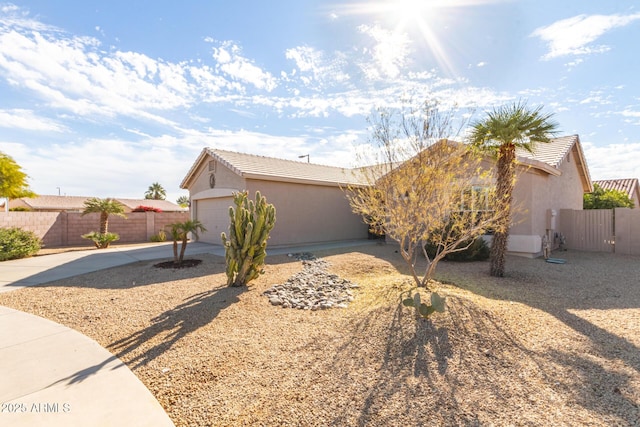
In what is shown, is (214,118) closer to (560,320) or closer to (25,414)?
(25,414)

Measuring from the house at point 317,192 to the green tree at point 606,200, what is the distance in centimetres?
165

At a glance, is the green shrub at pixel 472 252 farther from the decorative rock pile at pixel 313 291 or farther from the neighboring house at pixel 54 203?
the neighboring house at pixel 54 203

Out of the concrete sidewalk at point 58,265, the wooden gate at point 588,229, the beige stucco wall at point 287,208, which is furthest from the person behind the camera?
the beige stucco wall at point 287,208

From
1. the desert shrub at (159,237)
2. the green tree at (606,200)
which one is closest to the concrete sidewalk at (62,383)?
the desert shrub at (159,237)

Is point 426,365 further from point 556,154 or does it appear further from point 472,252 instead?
point 556,154

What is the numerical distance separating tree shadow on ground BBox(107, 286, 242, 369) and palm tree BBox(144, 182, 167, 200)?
64.2 metres

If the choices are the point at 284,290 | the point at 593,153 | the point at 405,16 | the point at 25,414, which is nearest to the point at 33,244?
the point at 284,290

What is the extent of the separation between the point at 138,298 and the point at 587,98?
1466cm

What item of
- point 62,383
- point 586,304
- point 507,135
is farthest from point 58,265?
point 586,304

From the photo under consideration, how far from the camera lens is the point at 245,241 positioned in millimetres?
7324

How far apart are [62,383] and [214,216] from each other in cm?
1358

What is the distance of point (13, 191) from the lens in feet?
60.7

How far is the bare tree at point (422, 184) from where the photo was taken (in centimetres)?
674

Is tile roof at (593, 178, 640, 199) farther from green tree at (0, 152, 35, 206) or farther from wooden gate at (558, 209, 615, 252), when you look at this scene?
green tree at (0, 152, 35, 206)
